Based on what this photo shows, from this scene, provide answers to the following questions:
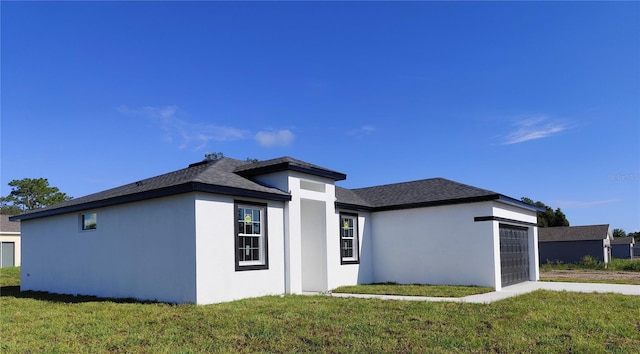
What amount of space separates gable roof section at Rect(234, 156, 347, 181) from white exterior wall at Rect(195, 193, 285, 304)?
1.42 meters

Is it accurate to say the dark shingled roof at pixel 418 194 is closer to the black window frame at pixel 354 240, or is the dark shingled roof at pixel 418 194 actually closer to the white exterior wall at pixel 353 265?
the black window frame at pixel 354 240

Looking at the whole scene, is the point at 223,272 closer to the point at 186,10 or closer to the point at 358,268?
the point at 358,268

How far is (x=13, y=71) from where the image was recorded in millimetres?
15227

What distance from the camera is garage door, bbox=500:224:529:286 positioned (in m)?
16.4

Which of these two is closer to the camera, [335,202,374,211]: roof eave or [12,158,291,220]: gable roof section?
[12,158,291,220]: gable roof section

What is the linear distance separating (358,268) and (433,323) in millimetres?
8790

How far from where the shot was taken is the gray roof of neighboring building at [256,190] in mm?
12156

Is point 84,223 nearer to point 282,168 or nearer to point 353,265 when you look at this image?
point 282,168

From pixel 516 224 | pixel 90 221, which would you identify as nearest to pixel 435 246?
pixel 516 224

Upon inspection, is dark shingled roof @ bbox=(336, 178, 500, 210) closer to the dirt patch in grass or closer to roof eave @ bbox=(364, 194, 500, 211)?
roof eave @ bbox=(364, 194, 500, 211)

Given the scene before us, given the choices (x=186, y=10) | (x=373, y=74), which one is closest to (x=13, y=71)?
(x=186, y=10)

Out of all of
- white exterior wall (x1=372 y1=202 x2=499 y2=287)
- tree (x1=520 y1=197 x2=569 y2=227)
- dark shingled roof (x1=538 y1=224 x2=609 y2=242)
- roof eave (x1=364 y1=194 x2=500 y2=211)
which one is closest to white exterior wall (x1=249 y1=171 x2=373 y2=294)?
white exterior wall (x1=372 y1=202 x2=499 y2=287)

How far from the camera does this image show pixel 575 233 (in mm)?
46000

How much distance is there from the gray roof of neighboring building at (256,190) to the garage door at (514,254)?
114 centimetres
